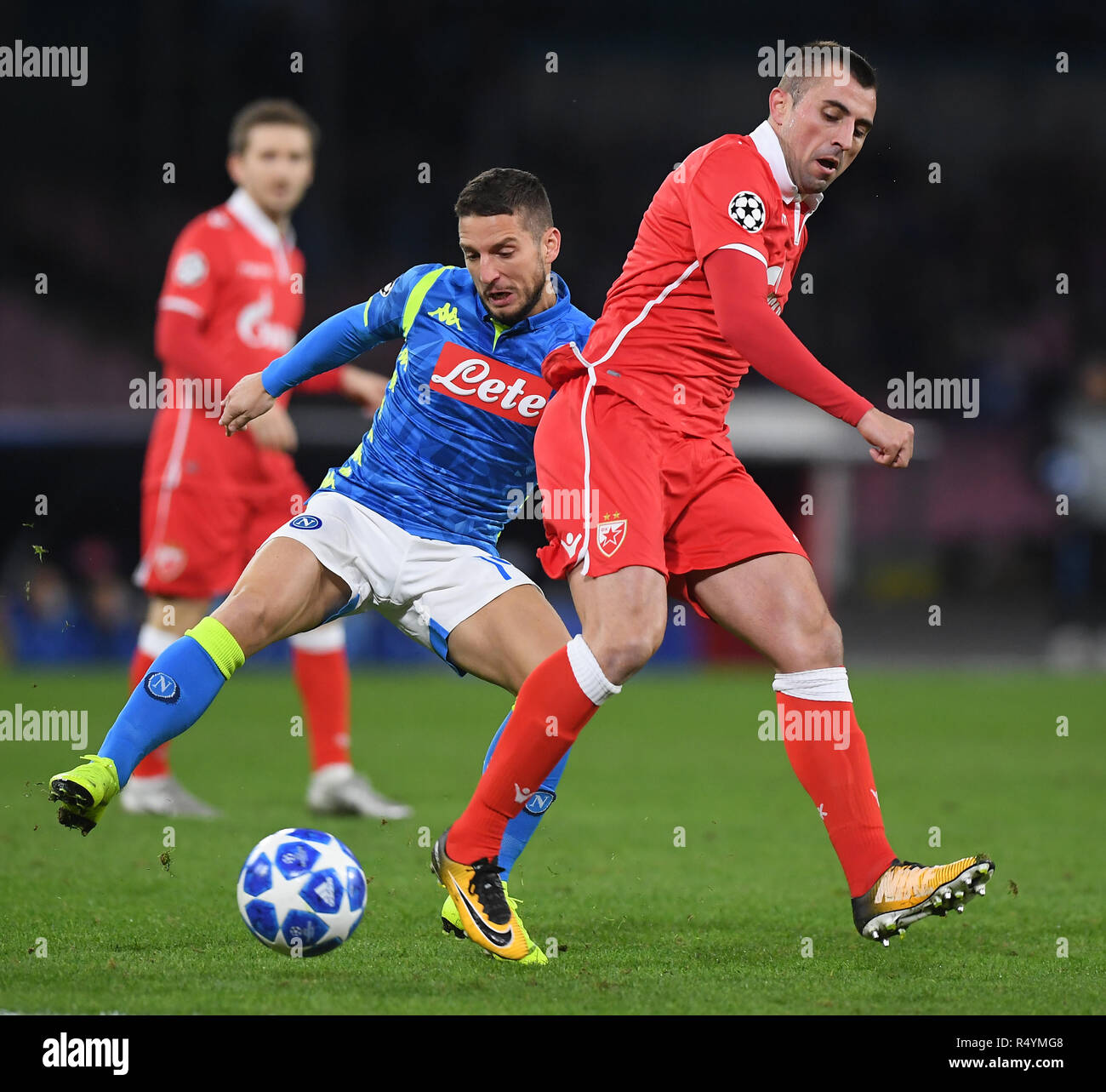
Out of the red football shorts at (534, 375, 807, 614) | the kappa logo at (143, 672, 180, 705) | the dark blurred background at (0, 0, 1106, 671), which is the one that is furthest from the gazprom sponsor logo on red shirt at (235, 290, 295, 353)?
the dark blurred background at (0, 0, 1106, 671)

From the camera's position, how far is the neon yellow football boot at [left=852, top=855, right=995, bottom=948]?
137 inches

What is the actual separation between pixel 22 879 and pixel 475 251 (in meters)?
2.43

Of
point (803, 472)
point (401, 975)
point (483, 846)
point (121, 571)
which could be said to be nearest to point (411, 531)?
point (483, 846)

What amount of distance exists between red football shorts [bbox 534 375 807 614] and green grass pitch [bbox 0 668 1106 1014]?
988 mm

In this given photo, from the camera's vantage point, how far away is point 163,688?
4.02m

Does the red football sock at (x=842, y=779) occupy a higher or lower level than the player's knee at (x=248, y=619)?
lower

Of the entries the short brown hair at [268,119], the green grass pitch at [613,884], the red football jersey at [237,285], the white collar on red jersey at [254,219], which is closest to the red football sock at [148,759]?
the green grass pitch at [613,884]

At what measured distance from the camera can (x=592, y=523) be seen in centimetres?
379

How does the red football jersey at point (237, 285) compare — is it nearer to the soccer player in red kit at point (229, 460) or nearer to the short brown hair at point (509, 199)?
the soccer player in red kit at point (229, 460)

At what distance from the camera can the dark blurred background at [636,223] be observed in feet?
58.9

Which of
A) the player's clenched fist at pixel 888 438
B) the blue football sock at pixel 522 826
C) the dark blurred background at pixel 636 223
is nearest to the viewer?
the player's clenched fist at pixel 888 438

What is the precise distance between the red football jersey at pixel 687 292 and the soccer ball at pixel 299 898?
53.5 inches

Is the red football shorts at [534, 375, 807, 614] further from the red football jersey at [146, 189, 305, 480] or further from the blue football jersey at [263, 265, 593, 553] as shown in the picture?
the red football jersey at [146, 189, 305, 480]

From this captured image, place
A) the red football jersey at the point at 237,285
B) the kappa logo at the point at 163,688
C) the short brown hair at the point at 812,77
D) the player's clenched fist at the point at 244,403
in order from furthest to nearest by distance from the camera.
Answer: the red football jersey at the point at 237,285
the player's clenched fist at the point at 244,403
the kappa logo at the point at 163,688
the short brown hair at the point at 812,77
